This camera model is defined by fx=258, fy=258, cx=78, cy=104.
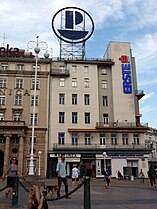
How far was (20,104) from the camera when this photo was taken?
39.8 metres

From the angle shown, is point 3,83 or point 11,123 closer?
point 11,123

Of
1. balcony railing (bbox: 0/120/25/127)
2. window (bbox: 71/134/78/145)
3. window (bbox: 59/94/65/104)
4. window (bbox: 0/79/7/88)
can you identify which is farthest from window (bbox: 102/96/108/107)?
window (bbox: 0/79/7/88)

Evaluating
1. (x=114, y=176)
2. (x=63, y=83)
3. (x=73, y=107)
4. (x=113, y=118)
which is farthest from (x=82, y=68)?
(x=114, y=176)

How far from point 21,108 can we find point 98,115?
39.4 feet

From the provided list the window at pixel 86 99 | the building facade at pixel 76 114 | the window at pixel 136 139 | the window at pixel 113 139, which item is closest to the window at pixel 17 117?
the building facade at pixel 76 114

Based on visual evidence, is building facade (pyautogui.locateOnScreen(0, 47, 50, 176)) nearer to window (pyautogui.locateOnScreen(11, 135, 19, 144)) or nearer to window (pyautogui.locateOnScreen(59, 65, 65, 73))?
window (pyautogui.locateOnScreen(11, 135, 19, 144))

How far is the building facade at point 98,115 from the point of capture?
3859 cm

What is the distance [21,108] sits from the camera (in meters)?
39.5

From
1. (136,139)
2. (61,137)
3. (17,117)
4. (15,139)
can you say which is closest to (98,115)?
(61,137)

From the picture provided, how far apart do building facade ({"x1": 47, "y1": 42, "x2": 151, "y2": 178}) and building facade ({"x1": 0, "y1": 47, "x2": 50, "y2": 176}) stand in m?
1.39

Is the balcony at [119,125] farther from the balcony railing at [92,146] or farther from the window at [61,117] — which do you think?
the window at [61,117]

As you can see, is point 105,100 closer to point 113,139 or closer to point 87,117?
point 87,117

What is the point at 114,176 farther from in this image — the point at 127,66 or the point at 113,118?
the point at 127,66

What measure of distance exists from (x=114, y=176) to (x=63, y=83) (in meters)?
16.6
